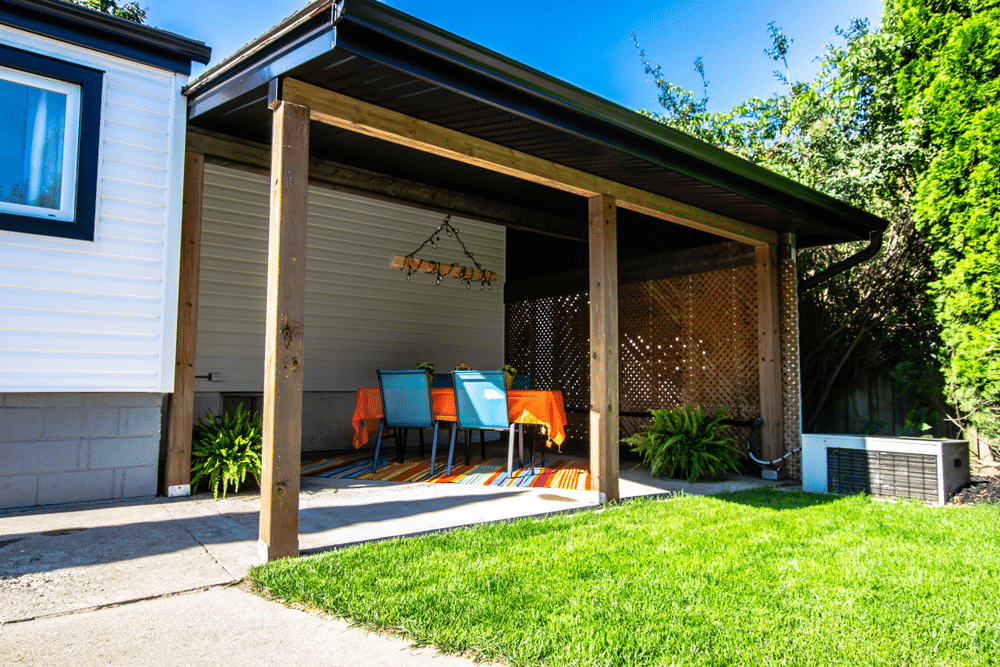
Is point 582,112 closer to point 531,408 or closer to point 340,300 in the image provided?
point 531,408

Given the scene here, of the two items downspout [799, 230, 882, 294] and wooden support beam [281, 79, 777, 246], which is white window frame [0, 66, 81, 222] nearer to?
wooden support beam [281, 79, 777, 246]

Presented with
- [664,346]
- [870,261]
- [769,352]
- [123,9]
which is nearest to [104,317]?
[664,346]

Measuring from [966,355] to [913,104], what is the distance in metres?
2.05

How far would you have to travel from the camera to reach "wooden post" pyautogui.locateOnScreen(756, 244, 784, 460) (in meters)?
5.73

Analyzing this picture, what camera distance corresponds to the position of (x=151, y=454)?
4.05 m

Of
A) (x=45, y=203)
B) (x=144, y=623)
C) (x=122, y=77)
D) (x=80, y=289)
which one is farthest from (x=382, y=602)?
(x=122, y=77)

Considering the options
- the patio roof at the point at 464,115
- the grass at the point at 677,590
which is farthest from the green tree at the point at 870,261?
the grass at the point at 677,590

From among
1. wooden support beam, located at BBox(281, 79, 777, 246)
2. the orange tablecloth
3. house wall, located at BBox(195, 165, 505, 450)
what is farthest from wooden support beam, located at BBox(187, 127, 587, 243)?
the orange tablecloth

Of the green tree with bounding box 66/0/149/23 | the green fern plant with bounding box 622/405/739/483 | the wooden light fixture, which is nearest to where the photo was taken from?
the green fern plant with bounding box 622/405/739/483

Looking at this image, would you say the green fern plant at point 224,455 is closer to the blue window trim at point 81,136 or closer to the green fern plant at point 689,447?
the blue window trim at point 81,136

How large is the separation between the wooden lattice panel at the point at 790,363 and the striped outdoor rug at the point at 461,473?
189 cm

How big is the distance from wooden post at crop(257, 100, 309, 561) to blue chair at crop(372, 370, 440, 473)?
2365mm

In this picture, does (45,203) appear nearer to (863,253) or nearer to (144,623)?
(144,623)

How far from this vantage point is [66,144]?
3.77m
